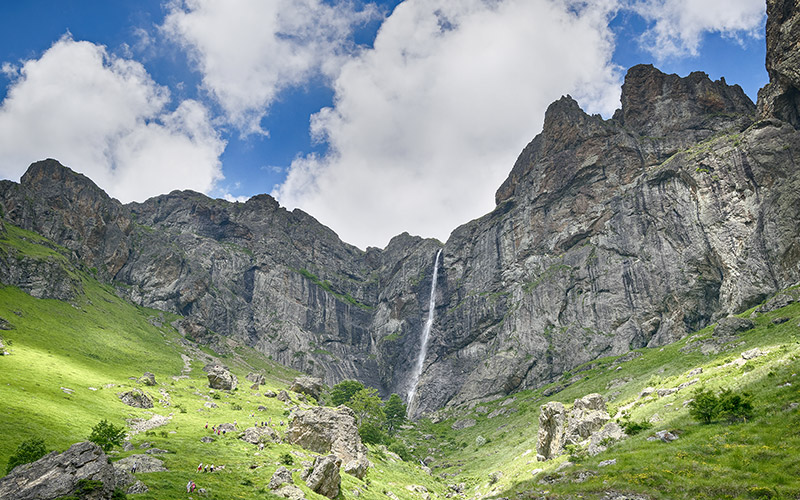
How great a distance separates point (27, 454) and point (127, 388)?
175 feet

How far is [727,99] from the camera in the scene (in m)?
148

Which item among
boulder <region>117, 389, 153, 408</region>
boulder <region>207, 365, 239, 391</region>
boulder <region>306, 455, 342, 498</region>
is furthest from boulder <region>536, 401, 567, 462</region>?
boulder <region>207, 365, 239, 391</region>

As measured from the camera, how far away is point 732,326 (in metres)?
72.9

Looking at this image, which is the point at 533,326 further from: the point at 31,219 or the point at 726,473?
the point at 31,219

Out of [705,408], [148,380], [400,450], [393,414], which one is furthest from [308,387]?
[705,408]

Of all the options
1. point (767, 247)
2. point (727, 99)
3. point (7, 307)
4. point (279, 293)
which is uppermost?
point (727, 99)

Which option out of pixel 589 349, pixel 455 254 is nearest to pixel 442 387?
pixel 589 349

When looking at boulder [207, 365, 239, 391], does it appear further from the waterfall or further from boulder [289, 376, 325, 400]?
the waterfall

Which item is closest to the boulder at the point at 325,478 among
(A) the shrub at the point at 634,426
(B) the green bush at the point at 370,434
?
(A) the shrub at the point at 634,426

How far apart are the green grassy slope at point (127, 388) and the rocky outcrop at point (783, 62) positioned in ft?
400

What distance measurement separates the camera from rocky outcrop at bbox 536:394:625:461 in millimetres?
37875

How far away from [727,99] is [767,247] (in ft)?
303

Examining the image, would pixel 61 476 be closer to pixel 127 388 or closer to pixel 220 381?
pixel 127 388

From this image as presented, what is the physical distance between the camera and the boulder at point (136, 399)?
65.4m
